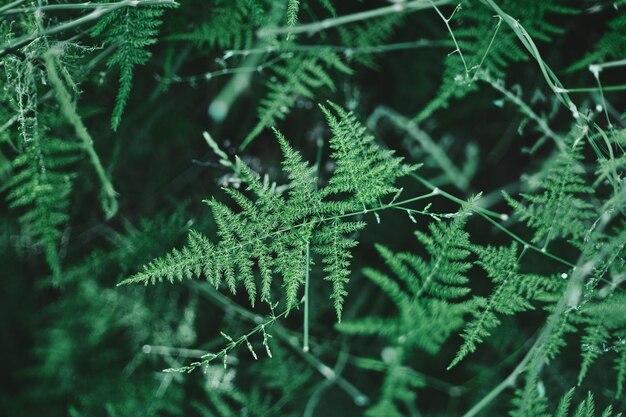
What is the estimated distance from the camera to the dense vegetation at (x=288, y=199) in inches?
47.5

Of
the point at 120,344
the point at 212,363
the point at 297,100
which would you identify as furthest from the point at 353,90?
the point at 120,344

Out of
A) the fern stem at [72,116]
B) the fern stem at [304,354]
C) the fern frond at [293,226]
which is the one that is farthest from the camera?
the fern stem at [304,354]

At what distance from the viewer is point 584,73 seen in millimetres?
1439

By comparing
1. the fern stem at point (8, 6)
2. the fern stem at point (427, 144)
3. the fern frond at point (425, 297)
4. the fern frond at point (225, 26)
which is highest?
the fern stem at point (8, 6)

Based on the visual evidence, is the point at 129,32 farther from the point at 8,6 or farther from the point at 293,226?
the point at 293,226

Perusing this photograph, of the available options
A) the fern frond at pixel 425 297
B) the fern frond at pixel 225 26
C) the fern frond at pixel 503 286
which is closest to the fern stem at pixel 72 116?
the fern frond at pixel 225 26

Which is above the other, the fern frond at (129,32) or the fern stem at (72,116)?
the fern frond at (129,32)

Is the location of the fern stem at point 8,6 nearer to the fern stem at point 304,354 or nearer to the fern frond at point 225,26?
the fern frond at point 225,26

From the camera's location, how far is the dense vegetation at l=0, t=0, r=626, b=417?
1206 millimetres

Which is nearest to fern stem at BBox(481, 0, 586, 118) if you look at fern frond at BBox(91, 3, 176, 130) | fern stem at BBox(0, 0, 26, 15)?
fern frond at BBox(91, 3, 176, 130)

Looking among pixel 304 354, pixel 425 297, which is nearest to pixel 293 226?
pixel 425 297

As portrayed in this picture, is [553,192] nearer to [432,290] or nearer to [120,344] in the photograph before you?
[432,290]

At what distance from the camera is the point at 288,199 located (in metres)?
1.22

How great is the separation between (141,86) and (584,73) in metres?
1.30
